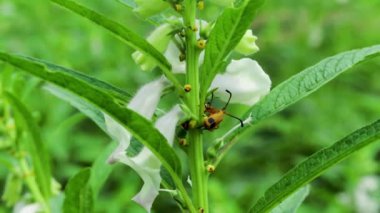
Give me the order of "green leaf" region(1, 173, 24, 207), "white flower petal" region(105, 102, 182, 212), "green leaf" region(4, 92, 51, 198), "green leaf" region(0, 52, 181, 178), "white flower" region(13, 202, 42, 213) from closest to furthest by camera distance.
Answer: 1. "green leaf" region(0, 52, 181, 178)
2. "white flower petal" region(105, 102, 182, 212)
3. "green leaf" region(4, 92, 51, 198)
4. "white flower" region(13, 202, 42, 213)
5. "green leaf" region(1, 173, 24, 207)

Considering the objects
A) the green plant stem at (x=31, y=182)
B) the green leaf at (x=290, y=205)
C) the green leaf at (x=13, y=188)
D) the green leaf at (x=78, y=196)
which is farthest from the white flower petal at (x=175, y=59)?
the green leaf at (x=13, y=188)

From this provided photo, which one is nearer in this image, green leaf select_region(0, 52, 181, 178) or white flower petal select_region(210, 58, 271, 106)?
green leaf select_region(0, 52, 181, 178)

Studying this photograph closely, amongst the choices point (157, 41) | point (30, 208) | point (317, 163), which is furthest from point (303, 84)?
point (30, 208)

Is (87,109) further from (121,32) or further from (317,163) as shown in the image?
(317,163)

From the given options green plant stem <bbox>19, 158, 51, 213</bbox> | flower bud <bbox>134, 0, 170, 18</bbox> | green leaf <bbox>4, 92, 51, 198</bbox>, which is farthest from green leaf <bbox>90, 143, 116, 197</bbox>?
flower bud <bbox>134, 0, 170, 18</bbox>

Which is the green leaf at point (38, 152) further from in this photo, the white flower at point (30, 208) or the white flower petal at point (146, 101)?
the white flower petal at point (146, 101)

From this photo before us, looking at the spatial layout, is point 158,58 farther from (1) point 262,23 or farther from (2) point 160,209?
(1) point 262,23

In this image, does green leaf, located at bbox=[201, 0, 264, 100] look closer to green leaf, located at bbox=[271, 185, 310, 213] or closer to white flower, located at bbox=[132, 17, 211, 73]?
white flower, located at bbox=[132, 17, 211, 73]
